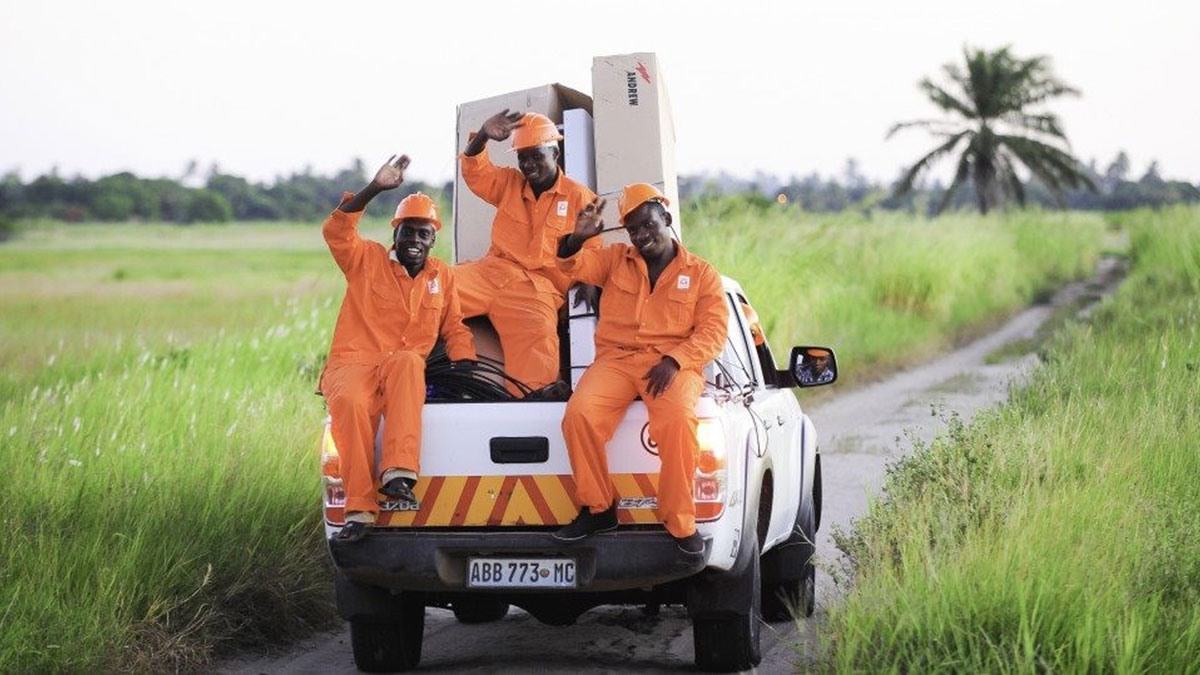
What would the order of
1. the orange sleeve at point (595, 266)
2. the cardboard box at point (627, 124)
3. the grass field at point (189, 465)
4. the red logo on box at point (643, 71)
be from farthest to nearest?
1. the red logo on box at point (643, 71)
2. the cardboard box at point (627, 124)
3. the orange sleeve at point (595, 266)
4. the grass field at point (189, 465)

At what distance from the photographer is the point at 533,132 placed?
9727 millimetres

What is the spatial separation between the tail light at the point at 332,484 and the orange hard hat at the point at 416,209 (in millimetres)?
1398

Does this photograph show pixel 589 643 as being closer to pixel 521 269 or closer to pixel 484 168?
pixel 521 269

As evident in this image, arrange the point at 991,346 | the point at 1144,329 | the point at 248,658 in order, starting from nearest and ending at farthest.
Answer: the point at 248,658 < the point at 1144,329 < the point at 991,346

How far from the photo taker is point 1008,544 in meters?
6.71

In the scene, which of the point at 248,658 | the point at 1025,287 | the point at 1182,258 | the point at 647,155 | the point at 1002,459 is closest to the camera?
the point at 248,658

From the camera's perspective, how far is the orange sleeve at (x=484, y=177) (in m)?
9.88

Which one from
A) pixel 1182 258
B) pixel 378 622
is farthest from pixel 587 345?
pixel 1182 258

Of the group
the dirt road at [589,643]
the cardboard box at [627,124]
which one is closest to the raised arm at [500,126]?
the cardboard box at [627,124]

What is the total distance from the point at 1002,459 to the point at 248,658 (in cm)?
371

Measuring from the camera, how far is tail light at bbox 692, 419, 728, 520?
6.90 metres

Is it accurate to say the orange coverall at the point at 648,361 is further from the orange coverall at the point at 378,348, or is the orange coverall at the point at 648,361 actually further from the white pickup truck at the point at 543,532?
the orange coverall at the point at 378,348

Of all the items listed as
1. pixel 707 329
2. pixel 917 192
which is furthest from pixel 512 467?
pixel 917 192

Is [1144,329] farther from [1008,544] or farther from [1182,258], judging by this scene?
[1008,544]
